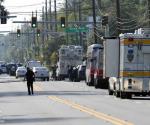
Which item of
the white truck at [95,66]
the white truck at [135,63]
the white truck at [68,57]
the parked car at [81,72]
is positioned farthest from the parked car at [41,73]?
the white truck at [135,63]

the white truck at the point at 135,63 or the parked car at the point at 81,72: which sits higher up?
the white truck at the point at 135,63

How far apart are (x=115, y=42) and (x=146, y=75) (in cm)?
287

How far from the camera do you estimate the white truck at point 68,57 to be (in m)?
77.5

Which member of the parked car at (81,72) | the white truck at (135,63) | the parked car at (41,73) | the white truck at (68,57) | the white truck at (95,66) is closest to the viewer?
the white truck at (135,63)

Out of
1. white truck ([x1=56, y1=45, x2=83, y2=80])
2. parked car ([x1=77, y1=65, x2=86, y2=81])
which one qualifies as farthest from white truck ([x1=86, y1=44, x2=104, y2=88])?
white truck ([x1=56, y1=45, x2=83, y2=80])

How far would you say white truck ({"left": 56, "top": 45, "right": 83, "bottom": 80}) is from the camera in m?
77.5

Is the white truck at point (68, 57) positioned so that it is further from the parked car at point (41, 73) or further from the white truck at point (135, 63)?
→ the white truck at point (135, 63)

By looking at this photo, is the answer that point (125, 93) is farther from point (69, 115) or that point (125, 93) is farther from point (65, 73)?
point (65, 73)

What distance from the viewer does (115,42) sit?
41.0 m

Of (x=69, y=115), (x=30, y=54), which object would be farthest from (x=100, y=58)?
(x=30, y=54)

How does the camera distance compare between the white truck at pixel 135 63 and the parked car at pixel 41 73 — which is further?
the parked car at pixel 41 73

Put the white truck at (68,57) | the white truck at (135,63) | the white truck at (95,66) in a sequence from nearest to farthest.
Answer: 1. the white truck at (135,63)
2. the white truck at (95,66)
3. the white truck at (68,57)

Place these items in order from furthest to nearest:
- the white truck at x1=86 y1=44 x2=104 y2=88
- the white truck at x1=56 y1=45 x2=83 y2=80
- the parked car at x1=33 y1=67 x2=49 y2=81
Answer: the parked car at x1=33 y1=67 x2=49 y2=81 → the white truck at x1=56 y1=45 x2=83 y2=80 → the white truck at x1=86 y1=44 x2=104 y2=88

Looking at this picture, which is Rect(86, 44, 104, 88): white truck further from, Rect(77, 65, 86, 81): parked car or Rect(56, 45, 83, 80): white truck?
Rect(56, 45, 83, 80): white truck
